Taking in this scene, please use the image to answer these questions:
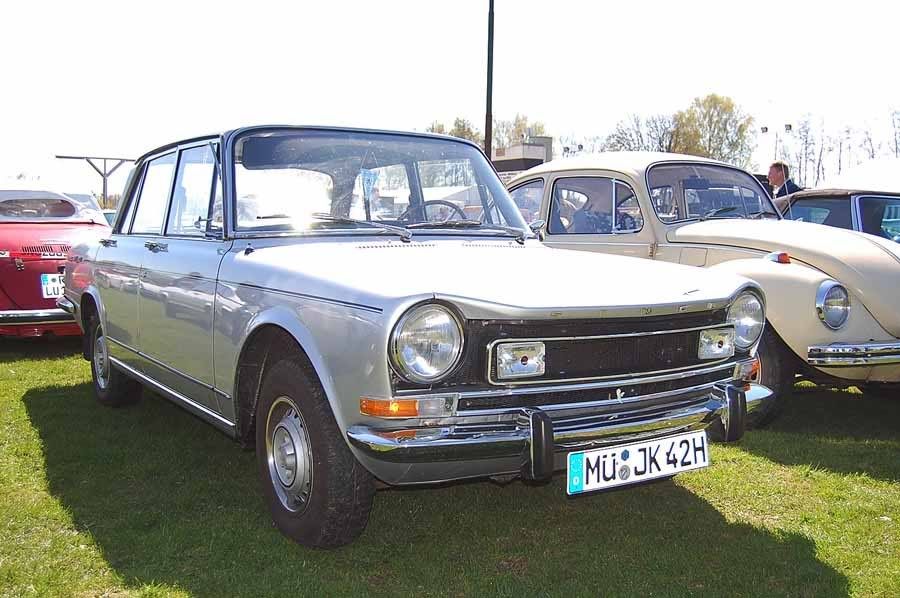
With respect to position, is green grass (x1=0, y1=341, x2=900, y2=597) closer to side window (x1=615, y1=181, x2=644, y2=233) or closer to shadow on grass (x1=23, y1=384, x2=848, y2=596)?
shadow on grass (x1=23, y1=384, x2=848, y2=596)

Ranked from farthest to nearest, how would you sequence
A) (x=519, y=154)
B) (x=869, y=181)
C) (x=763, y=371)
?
1. (x=519, y=154)
2. (x=869, y=181)
3. (x=763, y=371)

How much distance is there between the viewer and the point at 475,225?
434cm

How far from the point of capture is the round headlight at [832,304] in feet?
16.3

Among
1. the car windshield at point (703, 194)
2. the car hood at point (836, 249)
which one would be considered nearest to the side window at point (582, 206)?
the car windshield at point (703, 194)

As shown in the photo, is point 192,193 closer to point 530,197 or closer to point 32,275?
point 530,197

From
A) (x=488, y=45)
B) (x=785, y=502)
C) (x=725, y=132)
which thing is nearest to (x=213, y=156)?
(x=785, y=502)

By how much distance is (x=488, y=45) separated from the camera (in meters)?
16.2

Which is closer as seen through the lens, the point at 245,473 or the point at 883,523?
the point at 883,523

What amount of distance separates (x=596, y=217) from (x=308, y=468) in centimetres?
380

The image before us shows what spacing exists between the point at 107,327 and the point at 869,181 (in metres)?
7.80

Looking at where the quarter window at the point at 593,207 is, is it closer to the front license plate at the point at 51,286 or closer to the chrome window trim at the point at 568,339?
the chrome window trim at the point at 568,339

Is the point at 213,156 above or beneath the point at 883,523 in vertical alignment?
above

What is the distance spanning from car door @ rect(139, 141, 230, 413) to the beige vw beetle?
1.78 meters

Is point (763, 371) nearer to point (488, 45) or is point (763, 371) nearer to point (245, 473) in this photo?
point (245, 473)
